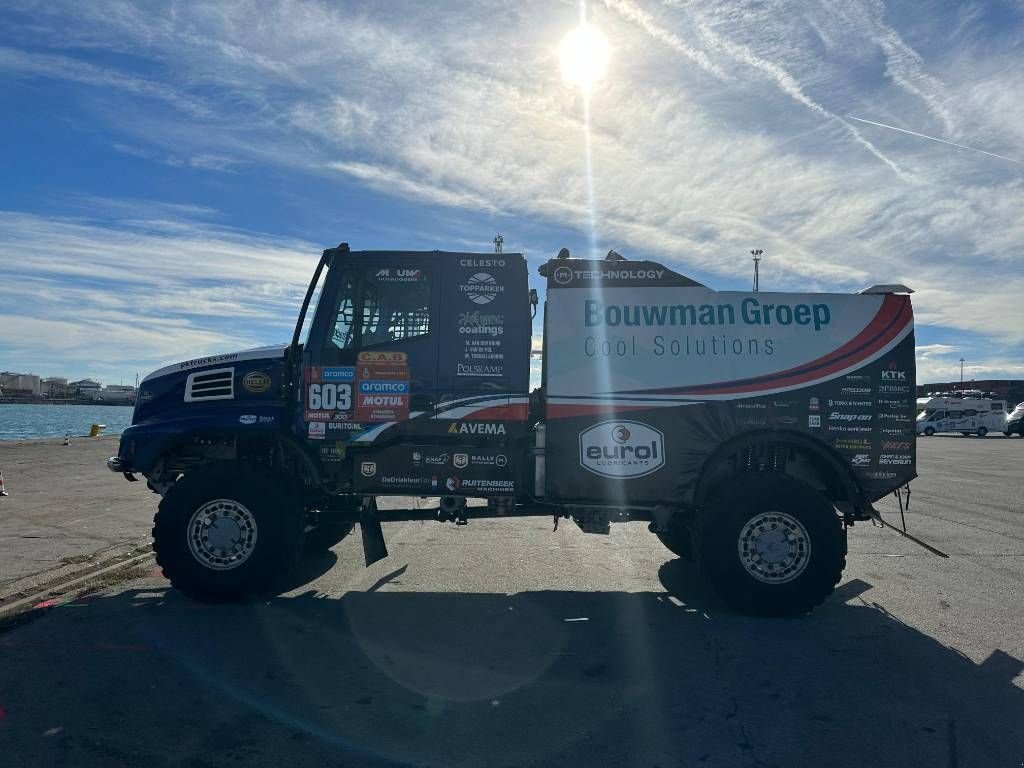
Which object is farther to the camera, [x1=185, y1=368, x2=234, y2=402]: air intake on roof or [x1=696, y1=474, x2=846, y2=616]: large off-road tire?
[x1=185, y1=368, x2=234, y2=402]: air intake on roof

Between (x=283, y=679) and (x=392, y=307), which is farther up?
(x=392, y=307)

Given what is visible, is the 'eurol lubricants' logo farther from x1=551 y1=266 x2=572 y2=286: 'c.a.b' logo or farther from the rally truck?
x1=551 y1=266 x2=572 y2=286: 'c.a.b' logo

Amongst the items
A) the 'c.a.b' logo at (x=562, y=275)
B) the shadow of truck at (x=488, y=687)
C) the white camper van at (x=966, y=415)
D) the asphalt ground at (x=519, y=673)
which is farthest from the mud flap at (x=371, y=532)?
the white camper van at (x=966, y=415)

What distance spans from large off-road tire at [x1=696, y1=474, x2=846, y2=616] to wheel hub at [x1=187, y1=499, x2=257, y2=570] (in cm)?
379

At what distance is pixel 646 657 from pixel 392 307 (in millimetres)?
3491

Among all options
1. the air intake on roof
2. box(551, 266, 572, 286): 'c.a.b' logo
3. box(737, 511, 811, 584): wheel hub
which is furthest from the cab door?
box(737, 511, 811, 584): wheel hub

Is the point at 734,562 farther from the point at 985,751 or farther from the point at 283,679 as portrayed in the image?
the point at 283,679

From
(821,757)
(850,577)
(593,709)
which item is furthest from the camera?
(850,577)

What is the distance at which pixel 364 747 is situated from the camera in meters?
3.77

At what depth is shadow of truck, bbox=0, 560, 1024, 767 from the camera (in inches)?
148

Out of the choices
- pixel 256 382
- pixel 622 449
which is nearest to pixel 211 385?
pixel 256 382

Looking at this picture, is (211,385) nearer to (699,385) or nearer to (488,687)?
(488,687)

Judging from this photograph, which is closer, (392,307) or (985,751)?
(985,751)

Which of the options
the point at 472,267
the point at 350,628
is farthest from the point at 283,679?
the point at 472,267
